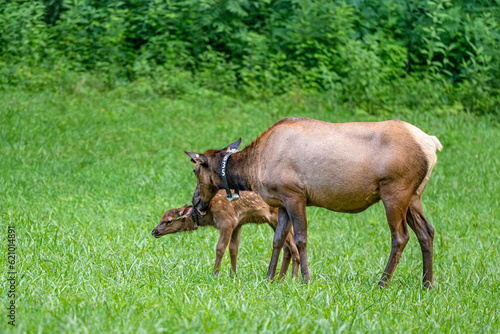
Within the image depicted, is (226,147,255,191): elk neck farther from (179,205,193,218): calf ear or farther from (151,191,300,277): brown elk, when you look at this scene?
(179,205,193,218): calf ear

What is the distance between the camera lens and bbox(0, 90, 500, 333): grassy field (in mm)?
4613

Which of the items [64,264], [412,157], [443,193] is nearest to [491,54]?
[443,193]

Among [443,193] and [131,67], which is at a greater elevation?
[443,193]

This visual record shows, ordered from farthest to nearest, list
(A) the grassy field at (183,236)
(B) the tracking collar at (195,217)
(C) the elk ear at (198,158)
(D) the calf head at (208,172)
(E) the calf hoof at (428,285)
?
(B) the tracking collar at (195,217) < (D) the calf head at (208,172) < (C) the elk ear at (198,158) < (E) the calf hoof at (428,285) < (A) the grassy field at (183,236)

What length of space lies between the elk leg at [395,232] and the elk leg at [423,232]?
29 centimetres

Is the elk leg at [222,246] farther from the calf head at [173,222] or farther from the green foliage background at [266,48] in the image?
the green foliage background at [266,48]

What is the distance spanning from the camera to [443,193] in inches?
428

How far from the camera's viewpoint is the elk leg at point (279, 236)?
6.41 meters

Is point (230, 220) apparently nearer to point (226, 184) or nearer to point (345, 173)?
point (226, 184)

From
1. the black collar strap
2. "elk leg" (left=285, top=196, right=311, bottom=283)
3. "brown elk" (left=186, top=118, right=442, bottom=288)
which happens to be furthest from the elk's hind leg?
the black collar strap

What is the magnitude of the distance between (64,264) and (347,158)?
9.38 feet

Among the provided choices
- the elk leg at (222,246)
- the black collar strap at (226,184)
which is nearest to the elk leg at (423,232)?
the black collar strap at (226,184)

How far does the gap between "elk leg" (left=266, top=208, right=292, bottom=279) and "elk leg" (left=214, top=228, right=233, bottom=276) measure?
558mm

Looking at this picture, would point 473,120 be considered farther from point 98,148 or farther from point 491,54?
point 98,148
